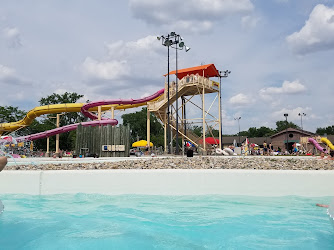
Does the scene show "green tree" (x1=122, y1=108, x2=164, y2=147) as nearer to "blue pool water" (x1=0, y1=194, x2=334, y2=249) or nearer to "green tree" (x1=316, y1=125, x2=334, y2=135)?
"green tree" (x1=316, y1=125, x2=334, y2=135)

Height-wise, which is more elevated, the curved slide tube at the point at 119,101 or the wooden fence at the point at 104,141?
the curved slide tube at the point at 119,101

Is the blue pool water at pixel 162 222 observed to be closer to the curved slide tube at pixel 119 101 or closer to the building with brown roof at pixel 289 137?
the curved slide tube at pixel 119 101

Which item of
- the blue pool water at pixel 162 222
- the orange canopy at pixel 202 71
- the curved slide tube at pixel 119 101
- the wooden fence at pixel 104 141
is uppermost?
the orange canopy at pixel 202 71

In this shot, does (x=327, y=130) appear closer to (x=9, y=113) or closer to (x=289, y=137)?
(x=289, y=137)

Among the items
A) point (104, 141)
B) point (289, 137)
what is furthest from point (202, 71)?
point (289, 137)

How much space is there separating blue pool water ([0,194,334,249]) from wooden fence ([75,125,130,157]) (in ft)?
45.1

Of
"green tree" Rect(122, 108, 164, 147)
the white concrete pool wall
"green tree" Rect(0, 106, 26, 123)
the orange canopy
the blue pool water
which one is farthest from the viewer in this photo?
"green tree" Rect(122, 108, 164, 147)

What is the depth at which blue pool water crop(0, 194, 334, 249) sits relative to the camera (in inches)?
127

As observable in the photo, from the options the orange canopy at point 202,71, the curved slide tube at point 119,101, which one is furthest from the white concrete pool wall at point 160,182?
the curved slide tube at point 119,101

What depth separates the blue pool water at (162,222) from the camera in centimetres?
322

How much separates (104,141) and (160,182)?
1428 centimetres

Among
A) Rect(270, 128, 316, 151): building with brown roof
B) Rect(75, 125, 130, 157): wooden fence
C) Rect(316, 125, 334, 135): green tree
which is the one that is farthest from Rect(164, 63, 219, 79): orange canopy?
Rect(316, 125, 334, 135): green tree

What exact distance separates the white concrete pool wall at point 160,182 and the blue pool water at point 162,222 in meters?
0.14

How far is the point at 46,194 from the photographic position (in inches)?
208
